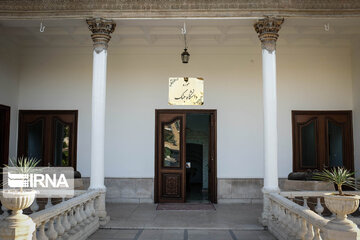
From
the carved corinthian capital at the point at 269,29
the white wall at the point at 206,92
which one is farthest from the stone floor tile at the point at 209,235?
the carved corinthian capital at the point at 269,29

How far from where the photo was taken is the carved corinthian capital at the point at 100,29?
5969 millimetres

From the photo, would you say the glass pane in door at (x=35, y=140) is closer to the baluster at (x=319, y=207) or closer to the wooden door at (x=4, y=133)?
the wooden door at (x=4, y=133)

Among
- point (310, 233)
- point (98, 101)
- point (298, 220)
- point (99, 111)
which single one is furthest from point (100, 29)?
point (310, 233)

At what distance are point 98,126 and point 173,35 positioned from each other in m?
2.86

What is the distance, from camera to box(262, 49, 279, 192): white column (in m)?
5.80

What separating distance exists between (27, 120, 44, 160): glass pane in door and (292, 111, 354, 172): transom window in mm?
6037

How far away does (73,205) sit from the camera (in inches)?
185

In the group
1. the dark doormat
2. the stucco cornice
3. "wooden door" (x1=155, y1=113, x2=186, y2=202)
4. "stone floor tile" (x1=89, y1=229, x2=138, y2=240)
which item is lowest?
"stone floor tile" (x1=89, y1=229, x2=138, y2=240)

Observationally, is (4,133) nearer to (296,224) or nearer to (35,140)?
(35,140)

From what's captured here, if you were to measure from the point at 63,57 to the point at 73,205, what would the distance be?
4.66 meters

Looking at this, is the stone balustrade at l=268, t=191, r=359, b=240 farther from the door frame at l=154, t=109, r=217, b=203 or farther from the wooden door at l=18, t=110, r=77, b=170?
the wooden door at l=18, t=110, r=77, b=170

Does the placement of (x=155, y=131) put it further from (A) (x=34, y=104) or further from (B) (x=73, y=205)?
(B) (x=73, y=205)

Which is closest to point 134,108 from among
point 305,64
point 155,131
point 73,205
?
point 155,131

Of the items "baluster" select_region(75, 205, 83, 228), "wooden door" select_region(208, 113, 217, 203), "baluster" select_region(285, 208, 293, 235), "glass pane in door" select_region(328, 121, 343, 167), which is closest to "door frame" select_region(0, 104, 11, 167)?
Result: "baluster" select_region(75, 205, 83, 228)
